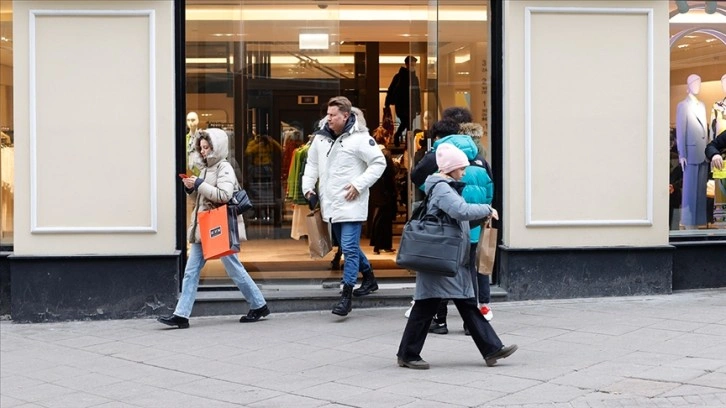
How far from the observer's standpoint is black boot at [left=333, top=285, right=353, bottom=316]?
948 centimetres

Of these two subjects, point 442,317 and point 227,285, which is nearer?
point 442,317

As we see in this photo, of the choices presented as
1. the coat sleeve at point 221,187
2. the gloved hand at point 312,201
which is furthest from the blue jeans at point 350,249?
the coat sleeve at point 221,187

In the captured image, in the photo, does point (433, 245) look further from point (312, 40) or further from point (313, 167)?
point (312, 40)

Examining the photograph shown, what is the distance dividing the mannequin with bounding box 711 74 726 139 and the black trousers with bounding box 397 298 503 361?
5.01 m

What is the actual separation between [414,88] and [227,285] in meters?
3.30

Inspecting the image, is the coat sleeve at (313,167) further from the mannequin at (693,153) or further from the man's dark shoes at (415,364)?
A: the mannequin at (693,153)

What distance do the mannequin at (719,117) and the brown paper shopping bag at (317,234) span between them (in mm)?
4369

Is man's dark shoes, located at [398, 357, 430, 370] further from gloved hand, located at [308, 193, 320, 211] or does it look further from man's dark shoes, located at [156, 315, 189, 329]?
man's dark shoes, located at [156, 315, 189, 329]

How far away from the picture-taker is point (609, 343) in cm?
816

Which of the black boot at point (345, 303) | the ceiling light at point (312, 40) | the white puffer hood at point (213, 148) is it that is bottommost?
the black boot at point (345, 303)

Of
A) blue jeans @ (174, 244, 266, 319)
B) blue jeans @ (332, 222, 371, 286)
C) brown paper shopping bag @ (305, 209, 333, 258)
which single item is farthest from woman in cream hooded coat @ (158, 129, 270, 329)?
blue jeans @ (332, 222, 371, 286)

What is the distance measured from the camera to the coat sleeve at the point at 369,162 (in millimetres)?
9492

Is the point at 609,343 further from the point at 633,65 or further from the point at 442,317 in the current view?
the point at 633,65

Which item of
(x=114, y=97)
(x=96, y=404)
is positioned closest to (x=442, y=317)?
(x=96, y=404)
